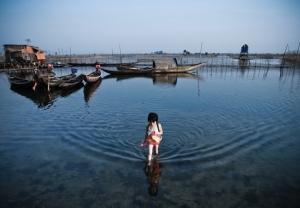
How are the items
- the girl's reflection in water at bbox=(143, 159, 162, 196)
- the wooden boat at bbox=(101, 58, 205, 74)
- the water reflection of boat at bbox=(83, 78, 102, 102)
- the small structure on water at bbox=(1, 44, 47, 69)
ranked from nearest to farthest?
the girl's reflection in water at bbox=(143, 159, 162, 196) < the water reflection of boat at bbox=(83, 78, 102, 102) < the wooden boat at bbox=(101, 58, 205, 74) < the small structure on water at bbox=(1, 44, 47, 69)

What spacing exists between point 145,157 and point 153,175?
0.83 meters

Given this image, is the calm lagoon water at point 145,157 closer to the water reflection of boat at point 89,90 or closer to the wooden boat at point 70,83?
the water reflection of boat at point 89,90

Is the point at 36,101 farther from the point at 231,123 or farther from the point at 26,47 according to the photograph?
the point at 26,47

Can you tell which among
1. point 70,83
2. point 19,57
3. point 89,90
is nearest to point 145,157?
point 89,90

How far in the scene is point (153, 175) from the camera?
181 inches

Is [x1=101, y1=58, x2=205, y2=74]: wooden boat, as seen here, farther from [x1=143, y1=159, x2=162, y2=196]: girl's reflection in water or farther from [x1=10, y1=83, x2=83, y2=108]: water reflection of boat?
[x1=143, y1=159, x2=162, y2=196]: girl's reflection in water

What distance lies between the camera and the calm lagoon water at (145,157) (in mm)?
3920

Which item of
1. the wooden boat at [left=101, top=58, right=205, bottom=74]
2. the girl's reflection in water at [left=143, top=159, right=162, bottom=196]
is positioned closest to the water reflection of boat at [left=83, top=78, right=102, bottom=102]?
the wooden boat at [left=101, top=58, right=205, bottom=74]

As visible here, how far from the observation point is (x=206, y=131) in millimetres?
7148

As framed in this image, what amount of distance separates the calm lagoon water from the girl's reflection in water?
4 centimetres

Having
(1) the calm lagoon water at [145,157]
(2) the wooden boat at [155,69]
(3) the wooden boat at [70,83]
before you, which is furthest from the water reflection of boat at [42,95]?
(2) the wooden boat at [155,69]

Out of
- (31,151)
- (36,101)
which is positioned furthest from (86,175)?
(36,101)

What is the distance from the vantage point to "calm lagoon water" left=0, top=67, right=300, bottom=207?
392cm

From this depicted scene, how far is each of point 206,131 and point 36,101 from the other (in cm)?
1090
